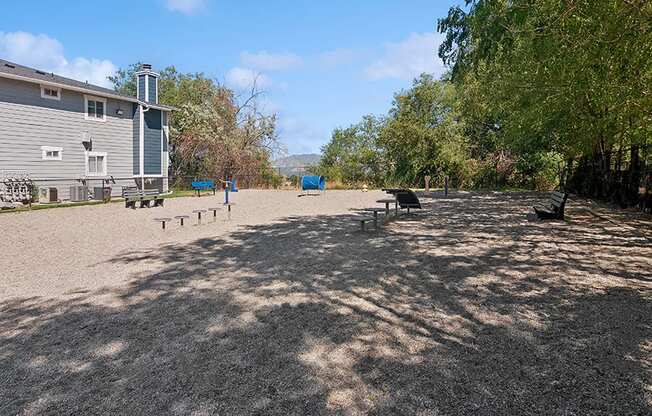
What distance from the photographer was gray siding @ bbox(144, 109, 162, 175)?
25.5 m

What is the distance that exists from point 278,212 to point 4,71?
13768 millimetres

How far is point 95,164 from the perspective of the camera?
883 inches

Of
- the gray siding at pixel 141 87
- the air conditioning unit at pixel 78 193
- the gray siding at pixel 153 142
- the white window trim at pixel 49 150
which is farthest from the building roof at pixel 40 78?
the air conditioning unit at pixel 78 193

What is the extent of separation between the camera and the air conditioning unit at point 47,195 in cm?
1886

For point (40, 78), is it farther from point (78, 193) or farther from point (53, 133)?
point (78, 193)

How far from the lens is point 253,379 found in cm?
338

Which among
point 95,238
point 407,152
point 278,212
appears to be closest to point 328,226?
point 278,212

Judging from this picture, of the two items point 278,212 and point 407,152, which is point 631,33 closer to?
point 278,212

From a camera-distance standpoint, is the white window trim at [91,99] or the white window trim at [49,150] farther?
the white window trim at [91,99]

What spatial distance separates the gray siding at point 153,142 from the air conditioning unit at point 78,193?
5.48m

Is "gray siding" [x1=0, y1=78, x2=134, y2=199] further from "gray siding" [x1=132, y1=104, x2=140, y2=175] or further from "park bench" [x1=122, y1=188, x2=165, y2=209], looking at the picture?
"park bench" [x1=122, y1=188, x2=165, y2=209]

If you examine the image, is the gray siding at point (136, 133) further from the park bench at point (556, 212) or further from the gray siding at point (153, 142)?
the park bench at point (556, 212)

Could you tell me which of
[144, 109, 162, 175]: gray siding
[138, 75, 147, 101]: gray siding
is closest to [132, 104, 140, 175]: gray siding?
[144, 109, 162, 175]: gray siding

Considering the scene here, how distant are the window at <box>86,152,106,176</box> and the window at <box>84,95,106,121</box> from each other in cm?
193
